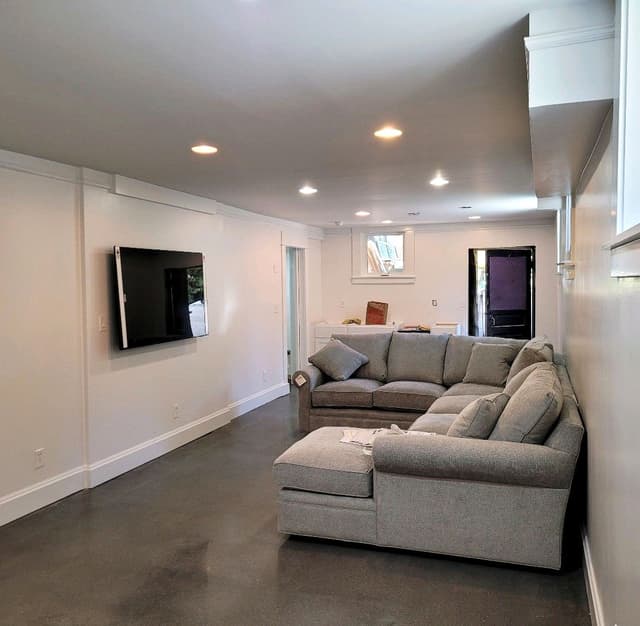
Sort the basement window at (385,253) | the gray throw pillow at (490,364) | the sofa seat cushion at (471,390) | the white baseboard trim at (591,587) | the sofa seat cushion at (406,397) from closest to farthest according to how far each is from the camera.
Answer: the white baseboard trim at (591,587), the sofa seat cushion at (471,390), the sofa seat cushion at (406,397), the gray throw pillow at (490,364), the basement window at (385,253)

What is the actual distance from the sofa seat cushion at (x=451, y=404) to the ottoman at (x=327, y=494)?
1.32 metres

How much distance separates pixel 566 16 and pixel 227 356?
15.9 feet

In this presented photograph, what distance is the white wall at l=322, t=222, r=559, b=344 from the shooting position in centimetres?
806

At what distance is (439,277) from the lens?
851 centimetres

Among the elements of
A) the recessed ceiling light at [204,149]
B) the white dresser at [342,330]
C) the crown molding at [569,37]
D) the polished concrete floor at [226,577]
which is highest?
the recessed ceiling light at [204,149]

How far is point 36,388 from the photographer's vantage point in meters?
3.83

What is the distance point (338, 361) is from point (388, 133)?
290 cm

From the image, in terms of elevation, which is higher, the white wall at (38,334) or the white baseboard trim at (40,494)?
the white wall at (38,334)

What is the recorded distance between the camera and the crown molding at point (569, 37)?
1.81 metres

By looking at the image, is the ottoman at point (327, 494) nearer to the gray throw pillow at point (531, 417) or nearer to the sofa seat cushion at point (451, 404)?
the gray throw pillow at point (531, 417)

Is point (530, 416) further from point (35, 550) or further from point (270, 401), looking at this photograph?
point (270, 401)

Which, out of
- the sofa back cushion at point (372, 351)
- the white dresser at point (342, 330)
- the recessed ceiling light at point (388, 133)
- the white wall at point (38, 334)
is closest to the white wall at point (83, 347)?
the white wall at point (38, 334)

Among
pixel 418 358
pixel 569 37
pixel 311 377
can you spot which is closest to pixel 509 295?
pixel 418 358

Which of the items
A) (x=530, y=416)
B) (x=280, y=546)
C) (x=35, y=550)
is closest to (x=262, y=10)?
(x=530, y=416)
